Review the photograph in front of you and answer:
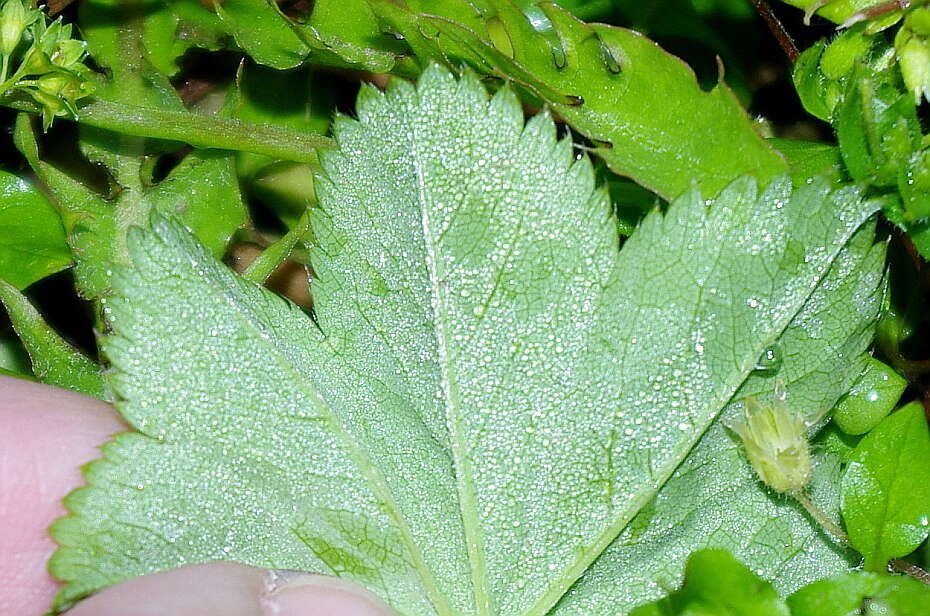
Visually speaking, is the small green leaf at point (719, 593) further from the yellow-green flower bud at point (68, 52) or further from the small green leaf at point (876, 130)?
the yellow-green flower bud at point (68, 52)

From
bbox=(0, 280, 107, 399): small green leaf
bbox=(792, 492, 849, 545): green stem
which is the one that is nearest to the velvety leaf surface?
bbox=(792, 492, 849, 545): green stem

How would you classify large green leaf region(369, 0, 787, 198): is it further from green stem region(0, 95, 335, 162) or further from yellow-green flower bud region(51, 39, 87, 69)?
yellow-green flower bud region(51, 39, 87, 69)

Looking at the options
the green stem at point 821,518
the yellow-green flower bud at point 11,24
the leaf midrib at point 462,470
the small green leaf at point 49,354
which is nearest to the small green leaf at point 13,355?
the small green leaf at point 49,354

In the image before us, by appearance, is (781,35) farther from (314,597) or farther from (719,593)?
(314,597)

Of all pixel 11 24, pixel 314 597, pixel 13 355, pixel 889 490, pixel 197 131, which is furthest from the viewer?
pixel 13 355

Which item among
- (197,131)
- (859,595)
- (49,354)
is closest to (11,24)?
(197,131)

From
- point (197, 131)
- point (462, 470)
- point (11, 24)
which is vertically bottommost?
point (462, 470)

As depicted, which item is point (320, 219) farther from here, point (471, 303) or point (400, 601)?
point (400, 601)
